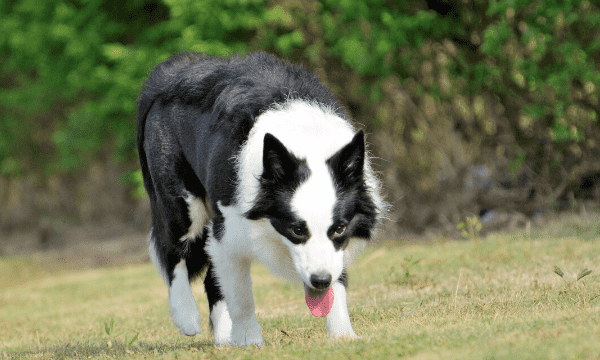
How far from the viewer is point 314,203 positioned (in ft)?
14.7

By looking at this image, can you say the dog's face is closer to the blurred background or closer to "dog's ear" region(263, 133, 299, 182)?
"dog's ear" region(263, 133, 299, 182)

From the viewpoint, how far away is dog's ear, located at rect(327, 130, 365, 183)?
15.1 feet

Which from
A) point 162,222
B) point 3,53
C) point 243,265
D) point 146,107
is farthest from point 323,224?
point 3,53

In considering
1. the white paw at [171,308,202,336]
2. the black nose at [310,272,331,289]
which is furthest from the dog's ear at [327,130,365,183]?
the white paw at [171,308,202,336]

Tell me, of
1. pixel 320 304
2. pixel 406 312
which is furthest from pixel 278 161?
pixel 406 312

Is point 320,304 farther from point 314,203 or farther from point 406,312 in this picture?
point 406,312

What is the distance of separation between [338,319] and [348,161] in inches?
46.1

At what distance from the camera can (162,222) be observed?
A: 6434 mm

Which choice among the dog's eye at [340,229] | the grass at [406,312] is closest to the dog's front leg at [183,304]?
the grass at [406,312]

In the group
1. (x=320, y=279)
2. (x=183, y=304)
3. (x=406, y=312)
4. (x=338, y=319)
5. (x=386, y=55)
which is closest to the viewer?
(x=320, y=279)

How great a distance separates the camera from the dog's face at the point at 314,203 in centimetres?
445

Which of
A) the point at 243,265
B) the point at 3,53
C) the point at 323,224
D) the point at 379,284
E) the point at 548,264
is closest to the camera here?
the point at 323,224

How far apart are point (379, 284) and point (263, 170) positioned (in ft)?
12.0

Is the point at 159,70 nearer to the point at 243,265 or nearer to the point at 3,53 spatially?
the point at 243,265
